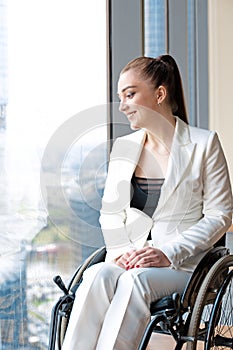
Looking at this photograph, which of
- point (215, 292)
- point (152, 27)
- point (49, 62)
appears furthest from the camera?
point (152, 27)

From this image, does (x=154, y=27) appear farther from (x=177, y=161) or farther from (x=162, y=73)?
(x=177, y=161)

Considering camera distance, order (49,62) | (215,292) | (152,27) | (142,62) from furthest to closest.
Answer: (152,27), (49,62), (142,62), (215,292)

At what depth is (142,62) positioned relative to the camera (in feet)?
7.53

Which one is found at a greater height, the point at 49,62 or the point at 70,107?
the point at 49,62

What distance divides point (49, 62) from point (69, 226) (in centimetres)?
61

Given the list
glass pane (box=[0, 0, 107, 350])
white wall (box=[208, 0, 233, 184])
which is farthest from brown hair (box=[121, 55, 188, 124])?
white wall (box=[208, 0, 233, 184])

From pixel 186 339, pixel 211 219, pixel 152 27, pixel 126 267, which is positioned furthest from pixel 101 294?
pixel 152 27

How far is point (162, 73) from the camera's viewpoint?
230cm

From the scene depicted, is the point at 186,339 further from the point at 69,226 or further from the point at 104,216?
the point at 69,226

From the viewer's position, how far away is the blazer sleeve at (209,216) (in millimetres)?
2156

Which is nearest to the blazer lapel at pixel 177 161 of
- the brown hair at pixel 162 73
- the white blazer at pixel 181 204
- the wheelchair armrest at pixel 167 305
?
the white blazer at pixel 181 204

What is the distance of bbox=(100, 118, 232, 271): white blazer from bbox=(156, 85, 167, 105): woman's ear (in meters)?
0.13

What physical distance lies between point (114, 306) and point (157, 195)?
442mm

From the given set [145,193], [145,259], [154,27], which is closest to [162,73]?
[145,193]
